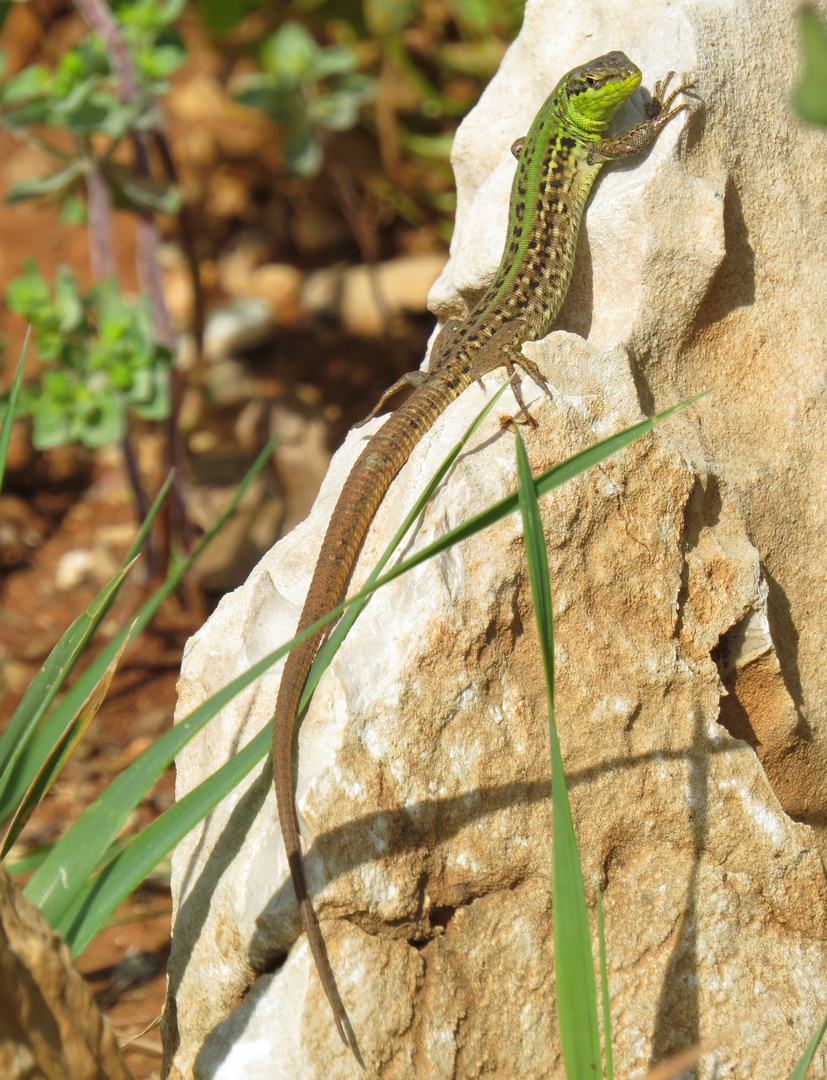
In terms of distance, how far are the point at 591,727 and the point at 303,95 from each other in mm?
4285

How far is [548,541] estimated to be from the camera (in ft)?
8.35

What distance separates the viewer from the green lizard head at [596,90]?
10.8 ft

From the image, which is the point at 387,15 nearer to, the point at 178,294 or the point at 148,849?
the point at 178,294

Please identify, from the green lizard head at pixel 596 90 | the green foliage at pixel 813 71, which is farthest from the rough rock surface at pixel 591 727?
the green foliage at pixel 813 71

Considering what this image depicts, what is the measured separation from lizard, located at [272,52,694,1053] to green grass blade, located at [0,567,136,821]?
0.53 m

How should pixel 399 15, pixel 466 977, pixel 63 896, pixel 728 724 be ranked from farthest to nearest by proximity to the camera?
pixel 399 15, pixel 728 724, pixel 466 977, pixel 63 896

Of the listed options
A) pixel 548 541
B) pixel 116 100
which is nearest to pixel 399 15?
pixel 116 100

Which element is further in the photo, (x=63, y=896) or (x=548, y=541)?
(x=548, y=541)

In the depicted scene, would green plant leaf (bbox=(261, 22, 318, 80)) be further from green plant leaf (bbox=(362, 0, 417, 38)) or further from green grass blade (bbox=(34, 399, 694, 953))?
green grass blade (bbox=(34, 399, 694, 953))

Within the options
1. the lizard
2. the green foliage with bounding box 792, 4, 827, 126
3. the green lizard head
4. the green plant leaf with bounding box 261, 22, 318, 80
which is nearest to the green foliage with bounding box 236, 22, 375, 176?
the green plant leaf with bounding box 261, 22, 318, 80

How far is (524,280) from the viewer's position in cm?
327

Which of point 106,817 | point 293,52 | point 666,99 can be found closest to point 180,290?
point 293,52

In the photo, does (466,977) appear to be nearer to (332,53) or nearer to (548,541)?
(548,541)

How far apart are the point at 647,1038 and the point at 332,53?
16.1ft
